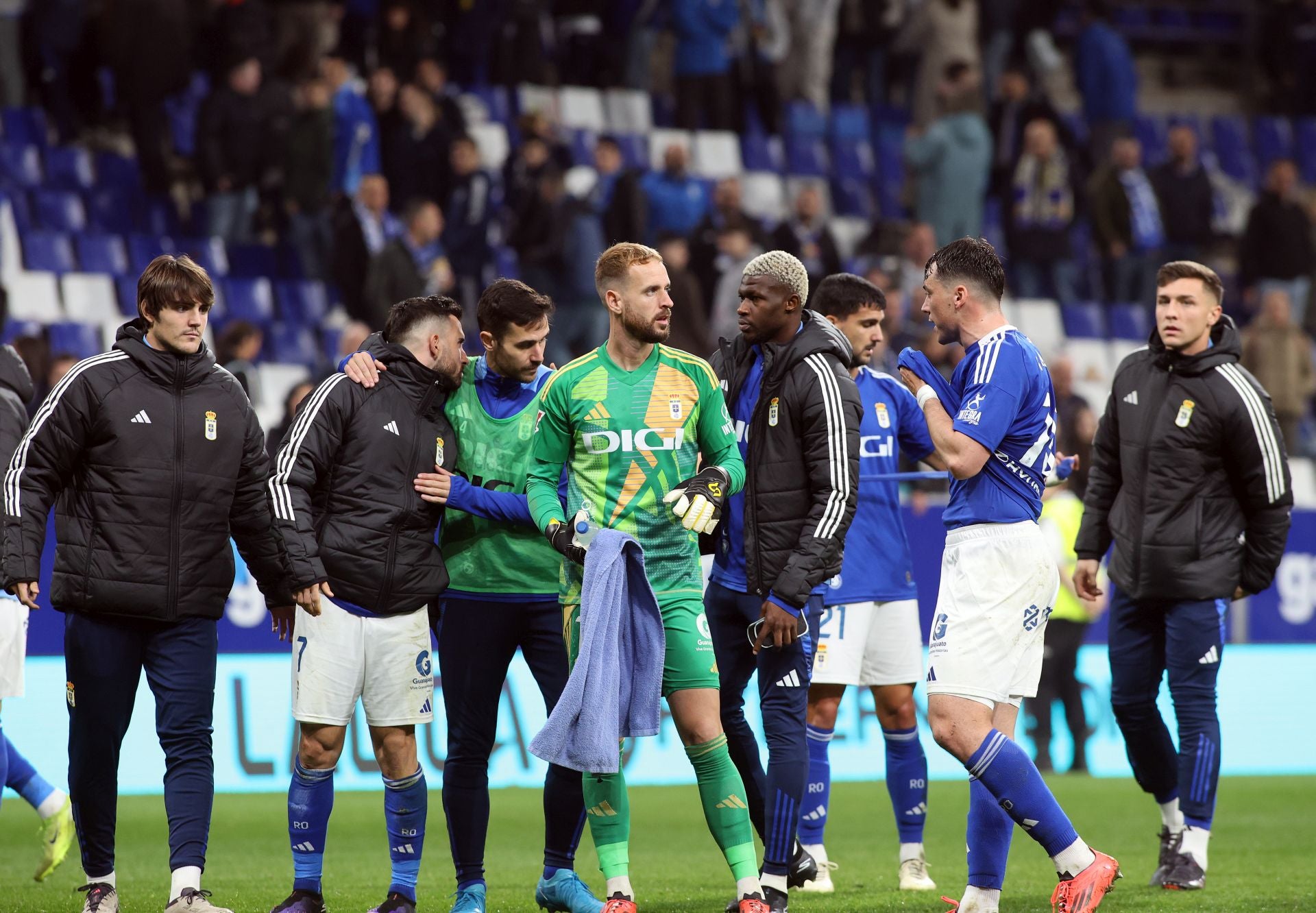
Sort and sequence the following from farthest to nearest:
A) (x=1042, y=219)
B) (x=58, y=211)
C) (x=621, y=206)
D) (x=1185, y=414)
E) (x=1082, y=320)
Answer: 1. (x=1082, y=320)
2. (x=1042, y=219)
3. (x=621, y=206)
4. (x=58, y=211)
5. (x=1185, y=414)

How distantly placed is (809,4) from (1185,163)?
4.85 m

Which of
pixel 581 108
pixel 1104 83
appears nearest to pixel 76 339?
pixel 581 108

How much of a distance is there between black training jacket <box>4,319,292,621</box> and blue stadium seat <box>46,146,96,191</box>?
11.0 m

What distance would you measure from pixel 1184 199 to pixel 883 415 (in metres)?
12.4

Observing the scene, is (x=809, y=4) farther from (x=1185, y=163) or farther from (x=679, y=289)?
(x=679, y=289)

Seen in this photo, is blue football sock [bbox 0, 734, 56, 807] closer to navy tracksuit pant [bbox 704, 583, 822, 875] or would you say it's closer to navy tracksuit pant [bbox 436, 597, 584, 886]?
navy tracksuit pant [bbox 436, 597, 584, 886]

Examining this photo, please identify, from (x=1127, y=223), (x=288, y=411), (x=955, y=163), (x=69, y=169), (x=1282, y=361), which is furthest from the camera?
(x=1127, y=223)

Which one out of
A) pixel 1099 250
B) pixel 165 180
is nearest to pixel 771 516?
pixel 165 180

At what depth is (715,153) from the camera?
19656 mm

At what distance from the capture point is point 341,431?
6684mm

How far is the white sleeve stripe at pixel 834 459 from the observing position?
20.8 ft

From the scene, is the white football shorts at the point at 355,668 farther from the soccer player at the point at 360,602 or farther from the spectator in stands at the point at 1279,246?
the spectator in stands at the point at 1279,246

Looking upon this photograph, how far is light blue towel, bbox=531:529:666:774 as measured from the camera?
6023mm

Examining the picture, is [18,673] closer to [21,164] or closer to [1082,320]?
[21,164]
